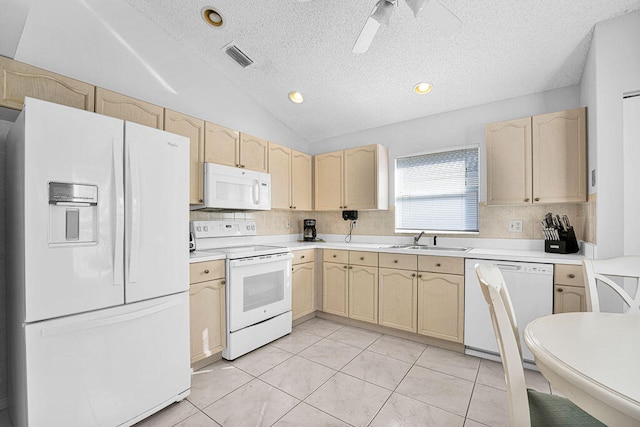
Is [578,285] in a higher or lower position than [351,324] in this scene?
higher

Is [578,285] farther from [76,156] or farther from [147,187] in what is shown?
[76,156]

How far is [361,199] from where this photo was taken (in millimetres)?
3475

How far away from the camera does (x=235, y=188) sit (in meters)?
2.80

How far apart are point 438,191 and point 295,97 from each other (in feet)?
6.42

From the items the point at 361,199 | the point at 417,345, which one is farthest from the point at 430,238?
the point at 417,345

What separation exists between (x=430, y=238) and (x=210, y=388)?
2533 mm

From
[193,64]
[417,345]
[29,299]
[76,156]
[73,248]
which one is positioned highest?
[193,64]

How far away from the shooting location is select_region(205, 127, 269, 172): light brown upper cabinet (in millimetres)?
2693

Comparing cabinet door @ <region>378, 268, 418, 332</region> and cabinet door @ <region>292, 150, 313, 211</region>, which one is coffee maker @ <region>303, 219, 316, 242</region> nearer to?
cabinet door @ <region>292, 150, 313, 211</region>

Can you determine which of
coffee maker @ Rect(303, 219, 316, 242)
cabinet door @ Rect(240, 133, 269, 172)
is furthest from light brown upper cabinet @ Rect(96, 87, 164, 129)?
coffee maker @ Rect(303, 219, 316, 242)

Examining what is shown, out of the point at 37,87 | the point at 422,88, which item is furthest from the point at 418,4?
the point at 37,87

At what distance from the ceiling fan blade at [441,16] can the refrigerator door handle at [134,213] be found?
1.84 metres

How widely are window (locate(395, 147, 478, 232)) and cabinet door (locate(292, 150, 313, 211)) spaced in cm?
114

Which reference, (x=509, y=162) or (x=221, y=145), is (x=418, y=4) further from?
(x=221, y=145)
